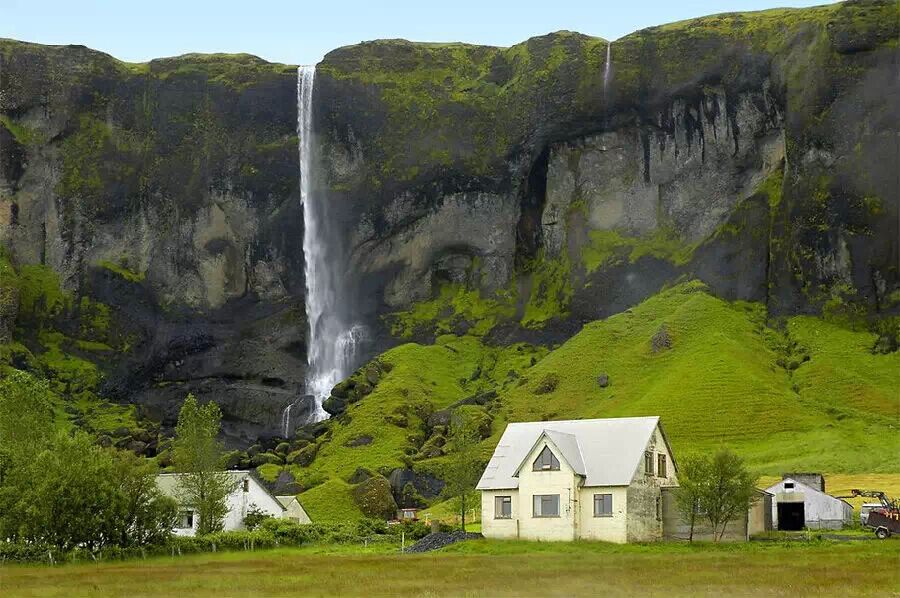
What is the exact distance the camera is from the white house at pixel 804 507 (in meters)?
88.1

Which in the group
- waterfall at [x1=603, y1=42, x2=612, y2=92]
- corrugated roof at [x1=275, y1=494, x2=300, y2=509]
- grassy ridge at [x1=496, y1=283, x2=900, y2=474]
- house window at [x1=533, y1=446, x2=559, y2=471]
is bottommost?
corrugated roof at [x1=275, y1=494, x2=300, y2=509]

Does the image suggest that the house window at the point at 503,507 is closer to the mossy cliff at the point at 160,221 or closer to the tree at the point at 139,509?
the tree at the point at 139,509

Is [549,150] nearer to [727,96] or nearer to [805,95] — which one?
[727,96]

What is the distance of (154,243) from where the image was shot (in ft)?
633

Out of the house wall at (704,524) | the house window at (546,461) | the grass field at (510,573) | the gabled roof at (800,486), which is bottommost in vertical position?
the grass field at (510,573)

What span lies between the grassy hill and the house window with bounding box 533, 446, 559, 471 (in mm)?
38104

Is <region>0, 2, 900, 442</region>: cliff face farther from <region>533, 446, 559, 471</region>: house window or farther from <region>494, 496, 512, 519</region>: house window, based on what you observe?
<region>494, 496, 512, 519</region>: house window

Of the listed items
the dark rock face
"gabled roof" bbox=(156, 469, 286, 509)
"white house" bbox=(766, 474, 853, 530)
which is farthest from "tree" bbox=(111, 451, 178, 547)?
the dark rock face

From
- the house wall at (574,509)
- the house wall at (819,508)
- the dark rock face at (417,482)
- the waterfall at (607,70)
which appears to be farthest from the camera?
the waterfall at (607,70)

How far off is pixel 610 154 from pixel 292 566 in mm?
126839

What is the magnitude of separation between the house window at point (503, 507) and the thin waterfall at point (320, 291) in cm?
9108

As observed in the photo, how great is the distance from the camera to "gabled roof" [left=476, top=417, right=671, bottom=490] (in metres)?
81.8

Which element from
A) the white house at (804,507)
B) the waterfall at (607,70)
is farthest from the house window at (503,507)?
the waterfall at (607,70)

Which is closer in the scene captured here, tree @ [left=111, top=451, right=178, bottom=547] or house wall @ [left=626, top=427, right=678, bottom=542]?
tree @ [left=111, top=451, right=178, bottom=547]
